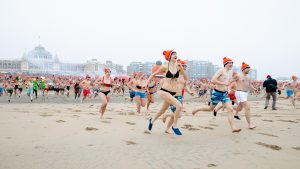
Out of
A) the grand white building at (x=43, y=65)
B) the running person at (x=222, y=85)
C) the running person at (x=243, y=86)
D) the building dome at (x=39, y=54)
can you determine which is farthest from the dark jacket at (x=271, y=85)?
the building dome at (x=39, y=54)

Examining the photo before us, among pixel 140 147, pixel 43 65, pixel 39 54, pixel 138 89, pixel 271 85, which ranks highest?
pixel 39 54

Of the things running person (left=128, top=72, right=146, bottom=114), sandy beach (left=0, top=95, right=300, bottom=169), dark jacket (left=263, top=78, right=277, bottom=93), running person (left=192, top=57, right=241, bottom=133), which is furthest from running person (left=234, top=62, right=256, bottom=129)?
dark jacket (left=263, top=78, right=277, bottom=93)

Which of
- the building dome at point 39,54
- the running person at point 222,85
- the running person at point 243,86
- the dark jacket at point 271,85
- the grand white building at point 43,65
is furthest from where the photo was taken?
the building dome at point 39,54

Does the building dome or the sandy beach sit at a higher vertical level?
the building dome

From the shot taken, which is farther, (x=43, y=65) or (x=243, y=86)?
(x=43, y=65)

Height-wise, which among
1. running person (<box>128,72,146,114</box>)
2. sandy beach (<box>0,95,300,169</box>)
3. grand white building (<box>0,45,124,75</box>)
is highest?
grand white building (<box>0,45,124,75</box>)

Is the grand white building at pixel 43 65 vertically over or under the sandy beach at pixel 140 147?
over

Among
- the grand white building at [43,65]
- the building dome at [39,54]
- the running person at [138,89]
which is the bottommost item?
the running person at [138,89]

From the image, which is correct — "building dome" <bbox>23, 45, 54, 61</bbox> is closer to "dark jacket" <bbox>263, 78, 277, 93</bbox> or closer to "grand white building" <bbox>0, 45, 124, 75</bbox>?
"grand white building" <bbox>0, 45, 124, 75</bbox>

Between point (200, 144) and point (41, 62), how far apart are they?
173m

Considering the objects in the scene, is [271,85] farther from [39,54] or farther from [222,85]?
[39,54]

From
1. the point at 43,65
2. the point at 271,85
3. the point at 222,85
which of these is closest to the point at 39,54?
the point at 43,65

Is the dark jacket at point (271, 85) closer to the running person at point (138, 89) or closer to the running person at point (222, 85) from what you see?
the running person at point (138, 89)

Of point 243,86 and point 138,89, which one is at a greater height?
point 243,86
